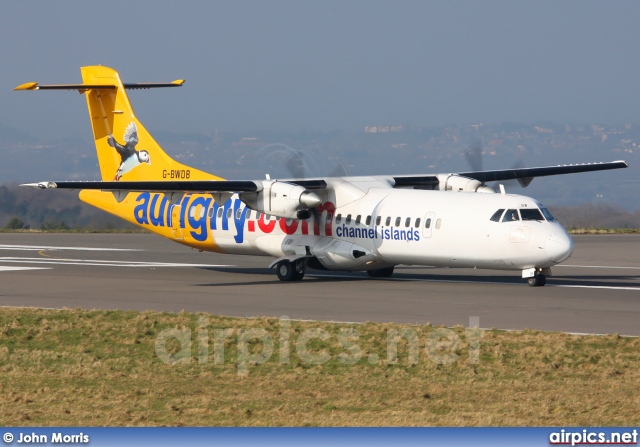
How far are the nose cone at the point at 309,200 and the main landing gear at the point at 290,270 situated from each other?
1485 mm

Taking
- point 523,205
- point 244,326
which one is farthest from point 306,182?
point 244,326

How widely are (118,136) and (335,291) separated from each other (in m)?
10.2

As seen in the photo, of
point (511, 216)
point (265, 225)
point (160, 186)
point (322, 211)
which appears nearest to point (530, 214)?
point (511, 216)

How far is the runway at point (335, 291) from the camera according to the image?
16.9 metres

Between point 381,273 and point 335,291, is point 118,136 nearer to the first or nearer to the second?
point 381,273

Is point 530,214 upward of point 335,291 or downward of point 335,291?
upward

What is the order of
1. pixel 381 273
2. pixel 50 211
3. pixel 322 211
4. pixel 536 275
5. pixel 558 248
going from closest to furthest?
pixel 558 248, pixel 536 275, pixel 322 211, pixel 381 273, pixel 50 211

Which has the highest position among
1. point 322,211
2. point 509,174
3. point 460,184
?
point 509,174

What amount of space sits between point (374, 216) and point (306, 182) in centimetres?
215

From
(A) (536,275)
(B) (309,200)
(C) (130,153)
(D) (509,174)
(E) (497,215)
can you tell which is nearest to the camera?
(E) (497,215)

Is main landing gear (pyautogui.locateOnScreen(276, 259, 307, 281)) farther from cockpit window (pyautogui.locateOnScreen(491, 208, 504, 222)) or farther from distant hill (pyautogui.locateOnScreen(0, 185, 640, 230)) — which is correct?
distant hill (pyautogui.locateOnScreen(0, 185, 640, 230))

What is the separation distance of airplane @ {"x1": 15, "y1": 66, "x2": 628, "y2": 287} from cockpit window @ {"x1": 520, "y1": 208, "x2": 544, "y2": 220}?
3 centimetres

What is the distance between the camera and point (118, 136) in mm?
28266

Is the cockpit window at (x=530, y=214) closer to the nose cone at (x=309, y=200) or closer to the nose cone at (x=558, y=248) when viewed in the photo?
the nose cone at (x=558, y=248)
